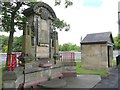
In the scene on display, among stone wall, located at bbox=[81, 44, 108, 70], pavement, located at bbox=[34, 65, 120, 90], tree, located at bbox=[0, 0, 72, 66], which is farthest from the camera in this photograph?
stone wall, located at bbox=[81, 44, 108, 70]

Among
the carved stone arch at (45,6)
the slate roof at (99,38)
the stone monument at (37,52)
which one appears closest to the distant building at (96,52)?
the slate roof at (99,38)

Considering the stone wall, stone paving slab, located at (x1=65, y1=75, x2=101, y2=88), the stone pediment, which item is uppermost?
the stone pediment

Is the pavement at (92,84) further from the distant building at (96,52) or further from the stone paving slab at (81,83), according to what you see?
the distant building at (96,52)

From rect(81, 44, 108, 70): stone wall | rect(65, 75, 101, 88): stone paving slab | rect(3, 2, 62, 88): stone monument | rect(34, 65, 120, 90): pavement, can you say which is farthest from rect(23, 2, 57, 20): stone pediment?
rect(81, 44, 108, 70): stone wall

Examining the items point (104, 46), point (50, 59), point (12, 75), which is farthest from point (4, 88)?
point (104, 46)

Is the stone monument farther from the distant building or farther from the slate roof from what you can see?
the slate roof

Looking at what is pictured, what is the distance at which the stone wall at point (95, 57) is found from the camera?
13.4 metres

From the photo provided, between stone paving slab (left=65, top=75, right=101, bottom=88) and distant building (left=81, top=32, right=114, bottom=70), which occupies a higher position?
distant building (left=81, top=32, right=114, bottom=70)

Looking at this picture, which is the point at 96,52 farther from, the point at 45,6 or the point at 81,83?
the point at 45,6

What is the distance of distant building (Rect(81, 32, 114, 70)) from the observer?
1338 centimetres

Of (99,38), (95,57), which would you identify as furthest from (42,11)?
(99,38)

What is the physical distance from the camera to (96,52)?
45.1 feet

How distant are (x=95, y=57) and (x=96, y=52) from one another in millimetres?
441

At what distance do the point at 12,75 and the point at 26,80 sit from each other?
4.30 feet
